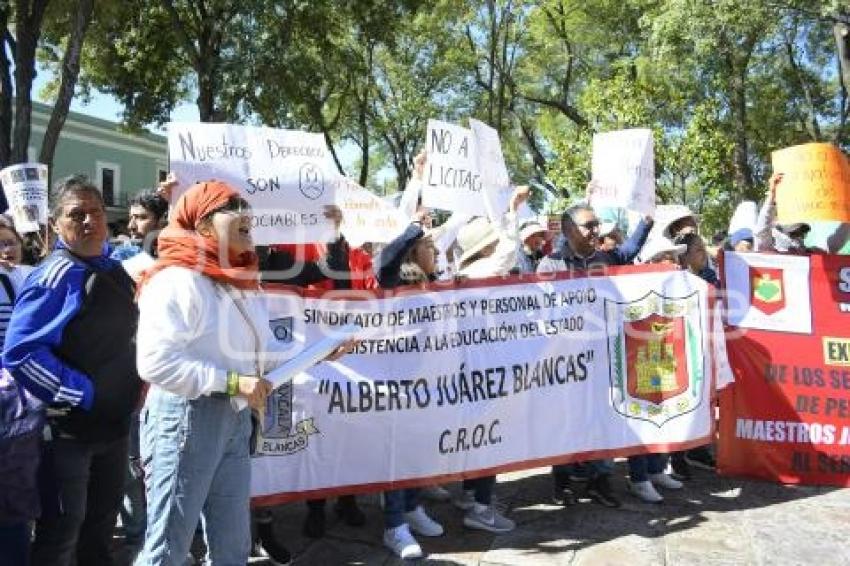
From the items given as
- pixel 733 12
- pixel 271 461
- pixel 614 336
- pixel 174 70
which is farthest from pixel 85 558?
pixel 174 70

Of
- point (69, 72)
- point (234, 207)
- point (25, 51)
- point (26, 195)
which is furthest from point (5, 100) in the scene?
point (234, 207)

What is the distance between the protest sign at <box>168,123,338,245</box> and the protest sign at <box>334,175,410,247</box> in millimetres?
1025

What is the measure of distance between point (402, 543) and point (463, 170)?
264cm

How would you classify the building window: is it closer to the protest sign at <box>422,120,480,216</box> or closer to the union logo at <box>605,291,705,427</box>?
the protest sign at <box>422,120,480,216</box>

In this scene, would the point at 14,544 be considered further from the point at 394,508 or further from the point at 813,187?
the point at 813,187

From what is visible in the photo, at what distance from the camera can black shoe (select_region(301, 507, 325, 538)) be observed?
4.46 meters

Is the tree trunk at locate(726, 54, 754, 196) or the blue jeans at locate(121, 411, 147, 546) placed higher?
the tree trunk at locate(726, 54, 754, 196)

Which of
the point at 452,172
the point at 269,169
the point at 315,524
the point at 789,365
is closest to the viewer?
the point at 315,524

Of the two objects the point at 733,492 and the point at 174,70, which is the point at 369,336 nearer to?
the point at 733,492

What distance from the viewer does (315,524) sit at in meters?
4.46

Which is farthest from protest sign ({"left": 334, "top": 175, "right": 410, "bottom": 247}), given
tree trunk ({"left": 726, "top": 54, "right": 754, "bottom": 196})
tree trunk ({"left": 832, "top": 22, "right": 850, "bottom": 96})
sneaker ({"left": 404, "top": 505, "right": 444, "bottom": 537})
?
tree trunk ({"left": 726, "top": 54, "right": 754, "bottom": 196})

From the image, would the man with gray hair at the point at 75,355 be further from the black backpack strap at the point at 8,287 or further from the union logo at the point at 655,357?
the union logo at the point at 655,357

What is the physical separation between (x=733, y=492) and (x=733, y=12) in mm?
9232

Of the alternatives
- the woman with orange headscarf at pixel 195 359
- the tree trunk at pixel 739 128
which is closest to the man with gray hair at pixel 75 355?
the woman with orange headscarf at pixel 195 359
